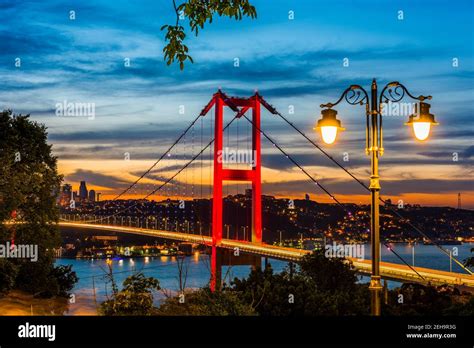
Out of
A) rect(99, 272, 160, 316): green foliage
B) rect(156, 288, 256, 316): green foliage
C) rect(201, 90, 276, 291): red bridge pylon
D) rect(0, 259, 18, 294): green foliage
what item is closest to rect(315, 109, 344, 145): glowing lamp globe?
rect(156, 288, 256, 316): green foliage

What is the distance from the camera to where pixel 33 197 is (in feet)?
91.4

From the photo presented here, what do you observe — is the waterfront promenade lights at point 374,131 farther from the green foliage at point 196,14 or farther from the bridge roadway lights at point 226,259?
the bridge roadway lights at point 226,259

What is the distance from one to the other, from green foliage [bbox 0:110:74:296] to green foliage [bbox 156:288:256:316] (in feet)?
50.1

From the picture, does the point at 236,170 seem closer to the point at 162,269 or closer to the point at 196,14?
the point at 162,269

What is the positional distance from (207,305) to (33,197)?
17.7 meters

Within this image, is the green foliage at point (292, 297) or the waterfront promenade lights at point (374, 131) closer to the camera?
the waterfront promenade lights at point (374, 131)

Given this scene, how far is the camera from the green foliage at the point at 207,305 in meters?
11.6

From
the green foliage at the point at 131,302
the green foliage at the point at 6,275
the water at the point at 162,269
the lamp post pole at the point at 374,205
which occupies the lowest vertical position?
the water at the point at 162,269

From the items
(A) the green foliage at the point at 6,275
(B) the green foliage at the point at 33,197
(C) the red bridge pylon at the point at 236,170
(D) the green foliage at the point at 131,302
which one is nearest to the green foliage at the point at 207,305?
(D) the green foliage at the point at 131,302

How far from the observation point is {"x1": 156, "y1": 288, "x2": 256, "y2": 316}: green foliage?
11594 mm

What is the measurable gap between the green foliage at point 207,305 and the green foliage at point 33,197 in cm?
1528

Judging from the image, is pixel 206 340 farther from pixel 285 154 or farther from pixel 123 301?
pixel 285 154

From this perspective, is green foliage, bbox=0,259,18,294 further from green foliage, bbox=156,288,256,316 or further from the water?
the water

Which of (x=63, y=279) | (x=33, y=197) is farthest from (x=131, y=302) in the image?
(x=63, y=279)
